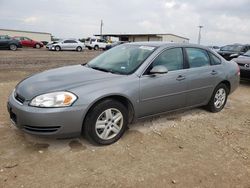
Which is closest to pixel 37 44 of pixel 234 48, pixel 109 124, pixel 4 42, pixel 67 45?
pixel 67 45

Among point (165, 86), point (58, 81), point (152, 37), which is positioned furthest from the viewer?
point (152, 37)

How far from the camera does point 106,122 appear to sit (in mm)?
3902

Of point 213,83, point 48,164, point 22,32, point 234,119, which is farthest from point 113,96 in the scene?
point 22,32

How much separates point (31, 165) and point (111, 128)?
1199 millimetres

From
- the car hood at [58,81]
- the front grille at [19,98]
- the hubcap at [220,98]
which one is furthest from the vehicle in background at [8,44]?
the hubcap at [220,98]

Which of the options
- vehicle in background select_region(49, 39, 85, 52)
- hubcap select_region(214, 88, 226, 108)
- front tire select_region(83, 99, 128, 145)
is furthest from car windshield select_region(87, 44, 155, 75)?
vehicle in background select_region(49, 39, 85, 52)

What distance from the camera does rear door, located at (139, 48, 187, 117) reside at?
14.0 ft

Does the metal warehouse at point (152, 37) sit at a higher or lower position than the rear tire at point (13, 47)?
higher

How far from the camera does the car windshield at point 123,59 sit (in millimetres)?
4340

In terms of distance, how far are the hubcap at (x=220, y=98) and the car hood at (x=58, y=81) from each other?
2.65 m

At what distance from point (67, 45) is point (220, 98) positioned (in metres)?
26.7

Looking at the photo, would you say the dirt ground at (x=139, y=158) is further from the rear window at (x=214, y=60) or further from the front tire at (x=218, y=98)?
the rear window at (x=214, y=60)

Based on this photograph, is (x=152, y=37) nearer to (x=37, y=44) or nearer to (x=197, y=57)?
(x=37, y=44)

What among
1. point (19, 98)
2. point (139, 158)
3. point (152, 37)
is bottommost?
point (139, 158)
